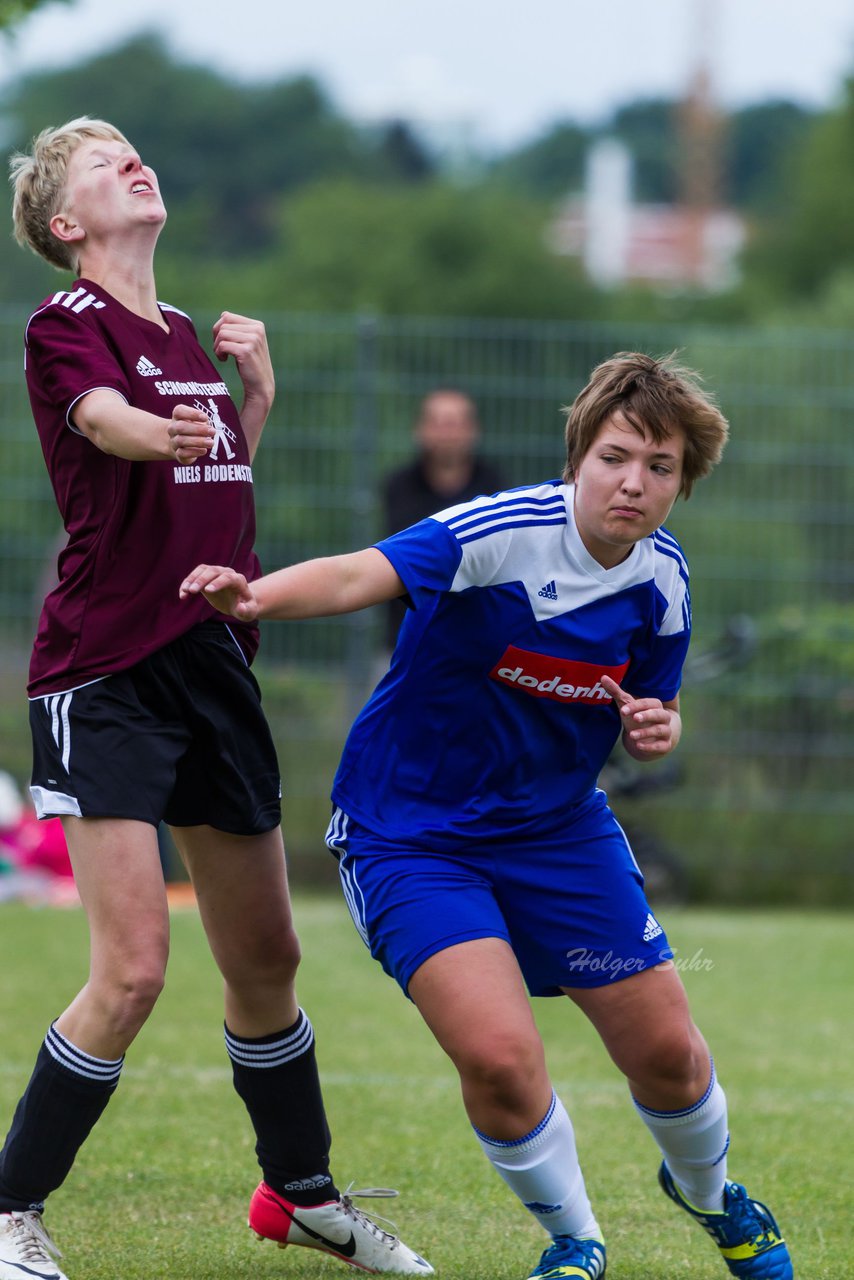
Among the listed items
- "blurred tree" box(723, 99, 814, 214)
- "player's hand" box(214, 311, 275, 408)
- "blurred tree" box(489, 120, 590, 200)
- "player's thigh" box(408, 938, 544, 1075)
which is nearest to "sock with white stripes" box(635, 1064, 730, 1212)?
"player's thigh" box(408, 938, 544, 1075)

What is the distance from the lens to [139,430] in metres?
3.23

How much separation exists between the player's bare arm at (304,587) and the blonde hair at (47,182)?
0.99 metres

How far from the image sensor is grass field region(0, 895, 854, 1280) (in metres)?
3.93

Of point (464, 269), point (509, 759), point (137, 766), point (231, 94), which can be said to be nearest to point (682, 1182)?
point (509, 759)

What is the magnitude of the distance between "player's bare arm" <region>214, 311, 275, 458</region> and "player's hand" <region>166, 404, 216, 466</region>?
0.59 m

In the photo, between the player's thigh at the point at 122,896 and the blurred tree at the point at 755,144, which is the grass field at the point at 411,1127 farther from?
the blurred tree at the point at 755,144

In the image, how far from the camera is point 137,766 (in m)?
3.43

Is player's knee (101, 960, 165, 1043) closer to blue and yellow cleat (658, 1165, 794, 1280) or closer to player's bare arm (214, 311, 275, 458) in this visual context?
player's bare arm (214, 311, 275, 458)

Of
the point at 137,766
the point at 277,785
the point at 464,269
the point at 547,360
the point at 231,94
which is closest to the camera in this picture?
the point at 137,766

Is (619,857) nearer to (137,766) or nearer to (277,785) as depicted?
(277,785)

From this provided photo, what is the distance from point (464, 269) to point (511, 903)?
4919cm

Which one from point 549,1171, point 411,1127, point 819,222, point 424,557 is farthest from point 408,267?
point 549,1171

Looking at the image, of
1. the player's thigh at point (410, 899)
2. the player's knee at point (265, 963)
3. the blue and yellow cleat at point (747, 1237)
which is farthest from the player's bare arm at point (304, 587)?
the blue and yellow cleat at point (747, 1237)

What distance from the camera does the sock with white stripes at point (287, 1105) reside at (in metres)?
3.82
